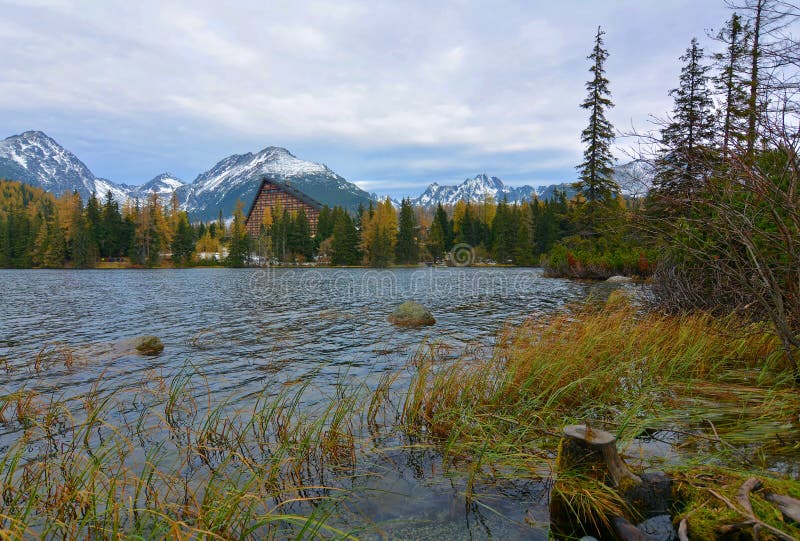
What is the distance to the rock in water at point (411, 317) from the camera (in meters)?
15.8

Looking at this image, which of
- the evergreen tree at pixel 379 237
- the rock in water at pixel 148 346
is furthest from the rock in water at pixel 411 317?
the evergreen tree at pixel 379 237

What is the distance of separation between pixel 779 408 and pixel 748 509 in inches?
142

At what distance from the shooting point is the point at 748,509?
2.62 meters

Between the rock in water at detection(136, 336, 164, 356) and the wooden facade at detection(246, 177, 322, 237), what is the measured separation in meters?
141

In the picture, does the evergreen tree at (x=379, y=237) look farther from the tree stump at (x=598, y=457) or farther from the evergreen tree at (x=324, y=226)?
the tree stump at (x=598, y=457)

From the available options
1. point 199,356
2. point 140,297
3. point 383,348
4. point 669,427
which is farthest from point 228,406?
point 140,297

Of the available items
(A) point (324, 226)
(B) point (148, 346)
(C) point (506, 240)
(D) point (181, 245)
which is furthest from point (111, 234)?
(B) point (148, 346)

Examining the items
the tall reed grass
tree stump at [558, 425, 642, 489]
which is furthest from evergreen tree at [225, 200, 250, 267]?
tree stump at [558, 425, 642, 489]

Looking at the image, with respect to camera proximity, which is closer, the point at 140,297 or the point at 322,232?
the point at 140,297

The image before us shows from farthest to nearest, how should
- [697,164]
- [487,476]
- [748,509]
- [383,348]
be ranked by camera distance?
1. [383,348]
2. [697,164]
3. [487,476]
4. [748,509]

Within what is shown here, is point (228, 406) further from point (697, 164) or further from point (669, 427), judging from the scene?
point (697, 164)

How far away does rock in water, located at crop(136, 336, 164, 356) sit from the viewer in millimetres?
11234

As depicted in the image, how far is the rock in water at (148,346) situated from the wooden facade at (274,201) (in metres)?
141

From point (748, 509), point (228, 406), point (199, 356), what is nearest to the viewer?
point (748, 509)
